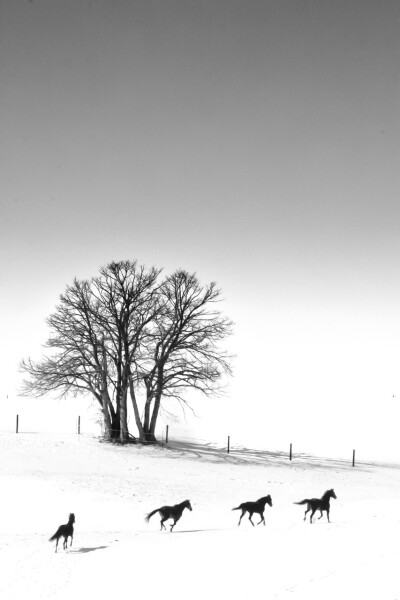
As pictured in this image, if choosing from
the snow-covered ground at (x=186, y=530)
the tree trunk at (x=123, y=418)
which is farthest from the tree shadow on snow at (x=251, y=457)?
the tree trunk at (x=123, y=418)

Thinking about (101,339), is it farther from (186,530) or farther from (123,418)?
(186,530)

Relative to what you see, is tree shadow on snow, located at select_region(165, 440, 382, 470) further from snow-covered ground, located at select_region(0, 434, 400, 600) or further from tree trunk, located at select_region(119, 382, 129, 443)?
tree trunk, located at select_region(119, 382, 129, 443)

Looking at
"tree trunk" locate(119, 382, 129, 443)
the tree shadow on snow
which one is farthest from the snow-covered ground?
"tree trunk" locate(119, 382, 129, 443)

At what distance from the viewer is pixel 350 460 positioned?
38.5m

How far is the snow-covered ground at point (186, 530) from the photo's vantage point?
42.7 ft

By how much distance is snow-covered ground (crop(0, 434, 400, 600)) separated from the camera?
1302 cm

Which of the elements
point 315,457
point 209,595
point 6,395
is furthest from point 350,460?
point 6,395

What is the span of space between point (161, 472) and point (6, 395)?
37.4 m

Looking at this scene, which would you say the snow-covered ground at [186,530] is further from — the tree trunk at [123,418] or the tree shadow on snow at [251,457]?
the tree trunk at [123,418]

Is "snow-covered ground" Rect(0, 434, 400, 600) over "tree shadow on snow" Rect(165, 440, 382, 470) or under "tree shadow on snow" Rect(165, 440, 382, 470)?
over

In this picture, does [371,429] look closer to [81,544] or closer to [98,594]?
[81,544]

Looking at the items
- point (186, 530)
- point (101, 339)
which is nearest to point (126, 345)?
point (101, 339)

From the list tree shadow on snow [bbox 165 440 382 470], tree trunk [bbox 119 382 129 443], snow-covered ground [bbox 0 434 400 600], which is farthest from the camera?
tree trunk [bbox 119 382 129 443]

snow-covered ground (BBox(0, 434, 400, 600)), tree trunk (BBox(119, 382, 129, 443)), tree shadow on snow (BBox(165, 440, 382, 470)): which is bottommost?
tree shadow on snow (BBox(165, 440, 382, 470))
